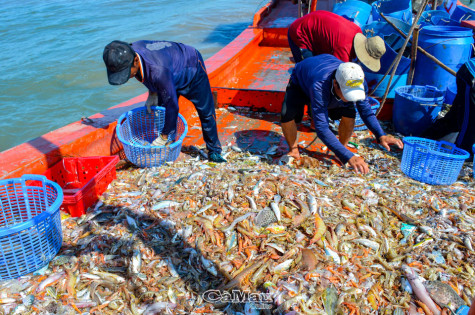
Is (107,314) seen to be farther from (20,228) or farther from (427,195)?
(427,195)

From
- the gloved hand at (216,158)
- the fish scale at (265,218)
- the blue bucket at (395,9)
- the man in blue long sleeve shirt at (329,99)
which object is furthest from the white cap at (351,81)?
the blue bucket at (395,9)

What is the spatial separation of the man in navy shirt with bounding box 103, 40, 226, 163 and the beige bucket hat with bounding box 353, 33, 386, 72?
2036mm

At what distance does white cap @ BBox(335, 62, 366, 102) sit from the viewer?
11.3 feet

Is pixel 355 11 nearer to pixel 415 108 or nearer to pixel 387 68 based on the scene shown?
pixel 387 68

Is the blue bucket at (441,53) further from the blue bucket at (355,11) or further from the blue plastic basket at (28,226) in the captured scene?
the blue plastic basket at (28,226)

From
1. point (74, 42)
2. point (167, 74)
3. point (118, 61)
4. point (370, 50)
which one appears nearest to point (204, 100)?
point (167, 74)

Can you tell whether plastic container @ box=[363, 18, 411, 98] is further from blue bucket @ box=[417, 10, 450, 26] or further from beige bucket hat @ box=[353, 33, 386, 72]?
blue bucket @ box=[417, 10, 450, 26]

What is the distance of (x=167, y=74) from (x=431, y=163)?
3.09 metres

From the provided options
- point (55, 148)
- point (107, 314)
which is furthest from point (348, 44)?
point (107, 314)

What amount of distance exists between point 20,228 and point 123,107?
2.73m

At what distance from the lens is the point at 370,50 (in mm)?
4566

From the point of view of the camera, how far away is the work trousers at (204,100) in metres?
4.41

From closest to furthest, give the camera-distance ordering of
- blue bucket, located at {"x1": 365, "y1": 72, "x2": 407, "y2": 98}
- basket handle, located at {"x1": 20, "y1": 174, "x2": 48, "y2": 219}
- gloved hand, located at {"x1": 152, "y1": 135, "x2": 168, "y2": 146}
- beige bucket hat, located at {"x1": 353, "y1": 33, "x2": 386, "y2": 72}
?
basket handle, located at {"x1": 20, "y1": 174, "x2": 48, "y2": 219}, gloved hand, located at {"x1": 152, "y1": 135, "x2": 168, "y2": 146}, beige bucket hat, located at {"x1": 353, "y1": 33, "x2": 386, "y2": 72}, blue bucket, located at {"x1": 365, "y1": 72, "x2": 407, "y2": 98}

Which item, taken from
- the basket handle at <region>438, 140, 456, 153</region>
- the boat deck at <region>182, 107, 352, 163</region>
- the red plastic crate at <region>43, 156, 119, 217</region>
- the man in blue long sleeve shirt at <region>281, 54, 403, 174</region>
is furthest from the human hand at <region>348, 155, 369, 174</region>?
the red plastic crate at <region>43, 156, 119, 217</region>
